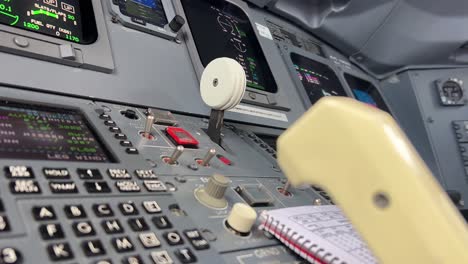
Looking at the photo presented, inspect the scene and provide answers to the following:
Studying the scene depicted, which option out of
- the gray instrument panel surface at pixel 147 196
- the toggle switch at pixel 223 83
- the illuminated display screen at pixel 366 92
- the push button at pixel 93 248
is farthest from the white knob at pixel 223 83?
the illuminated display screen at pixel 366 92

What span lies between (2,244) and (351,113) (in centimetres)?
47

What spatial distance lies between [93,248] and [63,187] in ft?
0.48

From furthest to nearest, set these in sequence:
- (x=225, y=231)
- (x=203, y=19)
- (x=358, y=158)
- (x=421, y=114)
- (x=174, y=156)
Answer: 1. (x=421, y=114)
2. (x=203, y=19)
3. (x=174, y=156)
4. (x=225, y=231)
5. (x=358, y=158)

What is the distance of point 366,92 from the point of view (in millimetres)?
2801

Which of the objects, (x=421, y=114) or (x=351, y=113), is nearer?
(x=351, y=113)

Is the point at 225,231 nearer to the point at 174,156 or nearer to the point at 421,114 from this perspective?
the point at 174,156

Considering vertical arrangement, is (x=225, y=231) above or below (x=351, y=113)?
below

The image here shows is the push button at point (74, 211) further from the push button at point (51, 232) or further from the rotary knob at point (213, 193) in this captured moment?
the rotary knob at point (213, 193)

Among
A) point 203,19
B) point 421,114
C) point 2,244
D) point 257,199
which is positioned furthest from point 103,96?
point 421,114

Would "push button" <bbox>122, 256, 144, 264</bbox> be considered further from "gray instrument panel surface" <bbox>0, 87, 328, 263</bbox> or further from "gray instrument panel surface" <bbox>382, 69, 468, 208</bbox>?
"gray instrument panel surface" <bbox>382, 69, 468, 208</bbox>

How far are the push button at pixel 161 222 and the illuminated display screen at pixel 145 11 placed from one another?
90 cm

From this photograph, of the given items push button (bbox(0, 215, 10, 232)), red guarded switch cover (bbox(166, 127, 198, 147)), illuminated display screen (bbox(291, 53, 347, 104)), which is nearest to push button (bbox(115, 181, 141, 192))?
push button (bbox(0, 215, 10, 232))

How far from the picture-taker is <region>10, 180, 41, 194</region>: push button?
64 centimetres

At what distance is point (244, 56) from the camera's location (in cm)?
188
